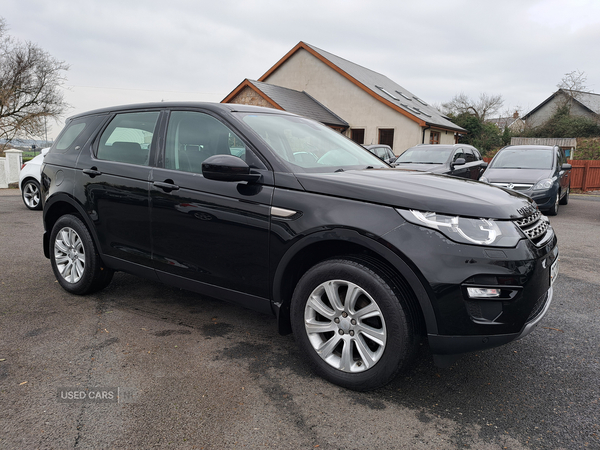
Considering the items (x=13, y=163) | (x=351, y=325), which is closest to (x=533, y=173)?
(x=351, y=325)

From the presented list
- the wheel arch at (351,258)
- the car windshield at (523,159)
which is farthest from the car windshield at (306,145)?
the car windshield at (523,159)

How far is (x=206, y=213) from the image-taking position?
3.17m

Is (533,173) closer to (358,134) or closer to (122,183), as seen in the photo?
(122,183)

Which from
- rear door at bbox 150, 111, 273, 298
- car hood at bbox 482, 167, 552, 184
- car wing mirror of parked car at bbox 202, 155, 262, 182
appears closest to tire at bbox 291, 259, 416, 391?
rear door at bbox 150, 111, 273, 298

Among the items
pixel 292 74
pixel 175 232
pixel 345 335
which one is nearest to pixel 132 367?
pixel 175 232

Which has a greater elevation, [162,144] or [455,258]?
[162,144]

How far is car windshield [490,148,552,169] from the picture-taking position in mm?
11086

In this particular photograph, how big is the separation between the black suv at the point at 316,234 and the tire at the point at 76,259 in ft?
0.10

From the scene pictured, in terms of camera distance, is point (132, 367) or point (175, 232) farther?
point (175, 232)

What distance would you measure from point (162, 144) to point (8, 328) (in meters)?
1.88

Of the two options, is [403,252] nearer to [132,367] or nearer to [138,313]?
[132,367]

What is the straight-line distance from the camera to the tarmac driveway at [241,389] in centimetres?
229

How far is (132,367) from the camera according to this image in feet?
9.76

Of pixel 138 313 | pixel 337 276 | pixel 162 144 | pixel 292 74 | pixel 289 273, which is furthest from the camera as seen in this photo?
pixel 292 74
